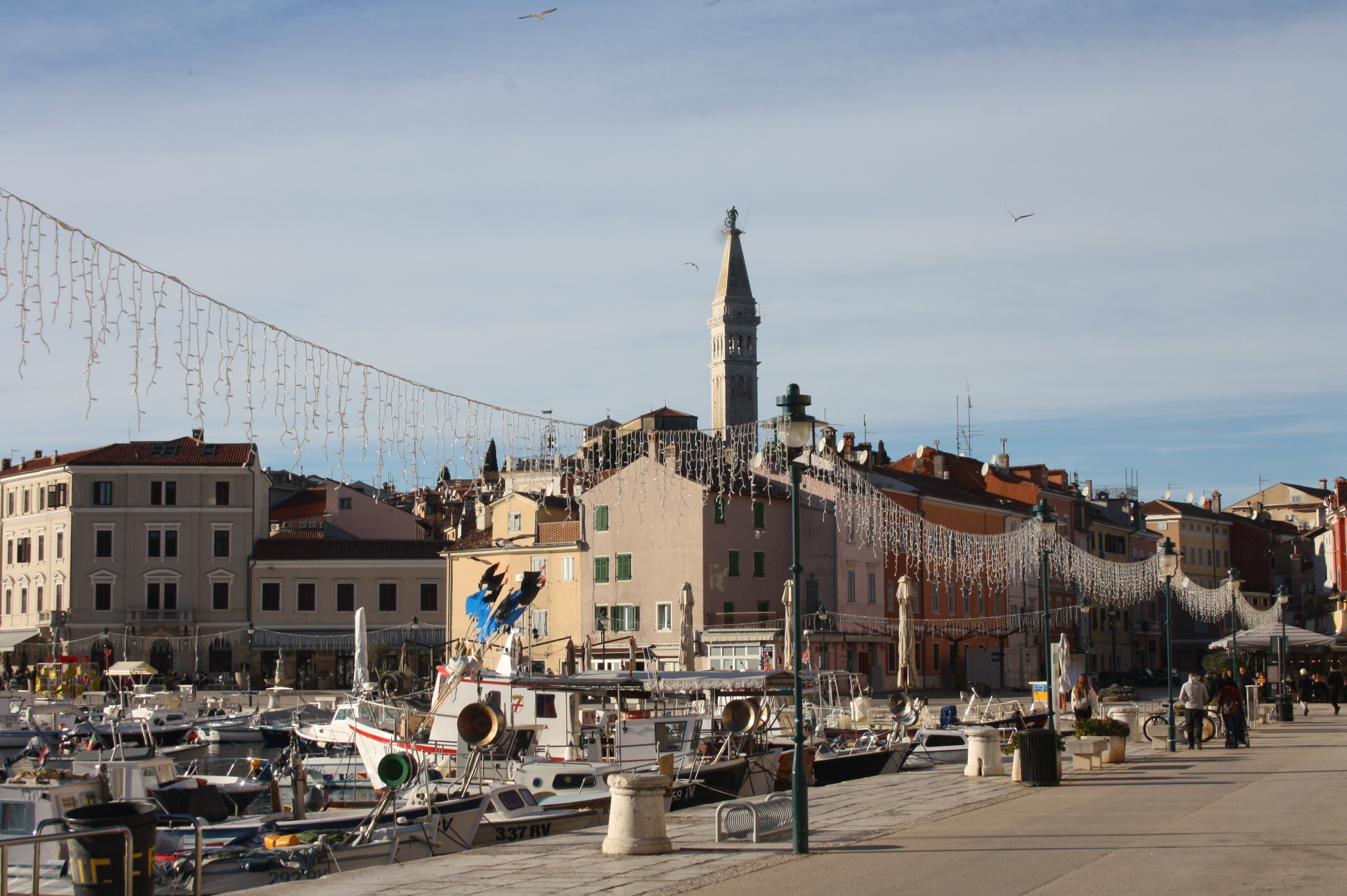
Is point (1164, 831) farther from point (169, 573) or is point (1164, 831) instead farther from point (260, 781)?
point (169, 573)

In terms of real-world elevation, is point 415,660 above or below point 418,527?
below

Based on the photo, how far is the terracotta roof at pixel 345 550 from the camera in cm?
7294

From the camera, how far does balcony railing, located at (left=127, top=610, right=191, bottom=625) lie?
235ft

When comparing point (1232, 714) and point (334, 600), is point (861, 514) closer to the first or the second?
point (334, 600)

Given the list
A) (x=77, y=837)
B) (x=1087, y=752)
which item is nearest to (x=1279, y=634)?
(x=1087, y=752)

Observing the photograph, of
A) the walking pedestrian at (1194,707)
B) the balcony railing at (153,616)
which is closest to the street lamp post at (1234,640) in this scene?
the walking pedestrian at (1194,707)

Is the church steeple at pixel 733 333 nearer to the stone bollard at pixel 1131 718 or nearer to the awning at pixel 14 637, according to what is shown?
the awning at pixel 14 637

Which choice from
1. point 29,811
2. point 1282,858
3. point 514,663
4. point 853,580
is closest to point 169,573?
point 853,580

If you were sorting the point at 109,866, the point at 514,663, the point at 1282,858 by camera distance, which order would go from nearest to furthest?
the point at 109,866 → the point at 1282,858 → the point at 514,663

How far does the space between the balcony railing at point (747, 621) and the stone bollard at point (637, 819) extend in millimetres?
41208

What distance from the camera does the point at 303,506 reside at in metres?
84.8

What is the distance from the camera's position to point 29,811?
1816cm

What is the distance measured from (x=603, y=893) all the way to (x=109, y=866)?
12.4 ft

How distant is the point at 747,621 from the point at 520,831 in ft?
128
